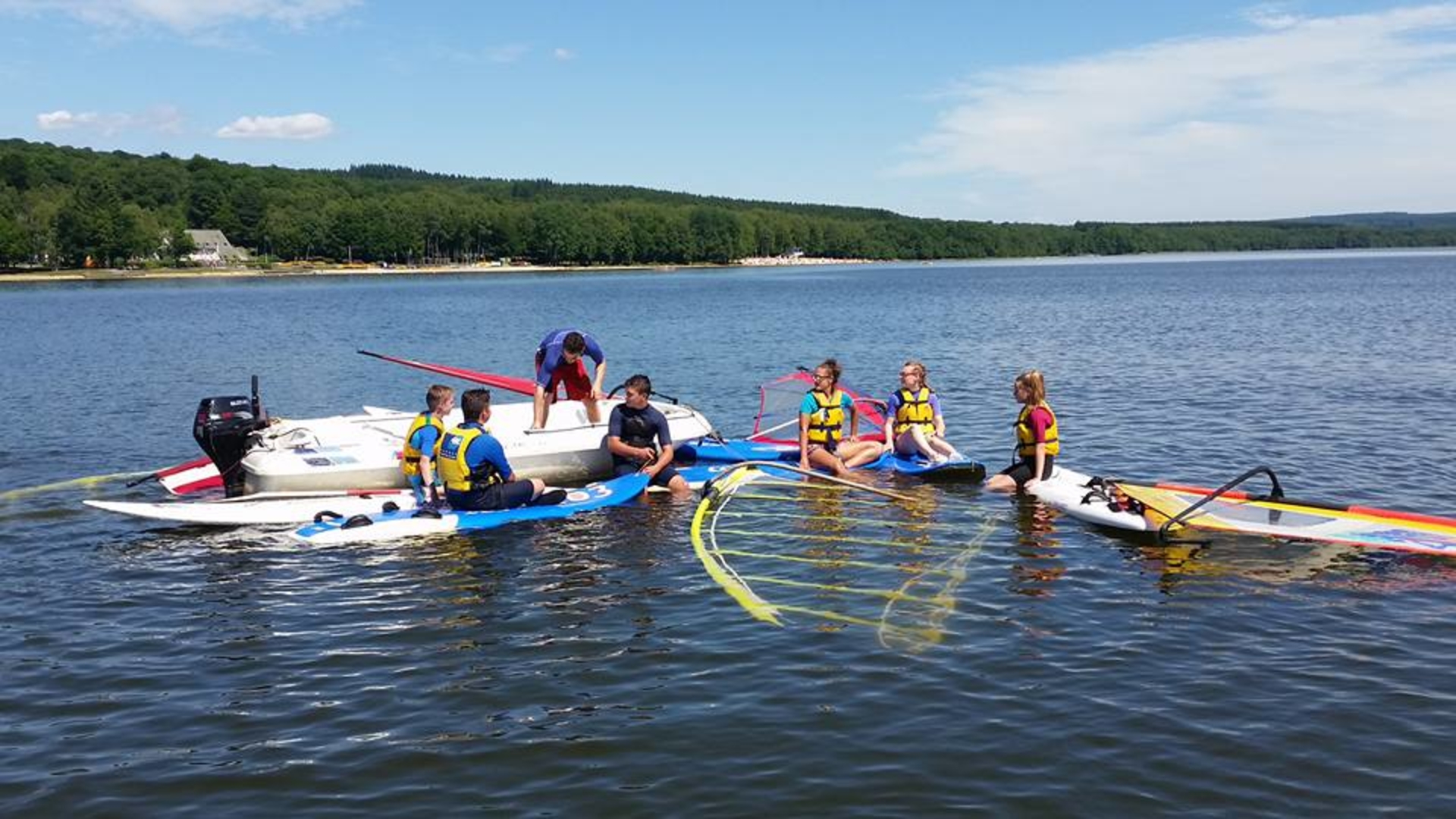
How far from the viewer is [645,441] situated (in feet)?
50.2

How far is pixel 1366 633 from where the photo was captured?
921 centimetres

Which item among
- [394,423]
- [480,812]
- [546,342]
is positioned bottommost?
[480,812]

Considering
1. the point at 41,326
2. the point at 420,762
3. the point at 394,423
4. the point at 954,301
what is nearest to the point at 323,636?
the point at 420,762

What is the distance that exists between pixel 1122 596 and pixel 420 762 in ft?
21.3

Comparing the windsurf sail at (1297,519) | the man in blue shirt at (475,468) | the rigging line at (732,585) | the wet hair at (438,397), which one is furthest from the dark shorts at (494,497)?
the windsurf sail at (1297,519)

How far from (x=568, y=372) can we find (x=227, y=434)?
15.8ft

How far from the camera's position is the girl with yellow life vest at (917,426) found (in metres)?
16.0

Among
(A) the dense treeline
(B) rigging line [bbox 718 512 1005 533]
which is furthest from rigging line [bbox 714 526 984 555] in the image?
(A) the dense treeline

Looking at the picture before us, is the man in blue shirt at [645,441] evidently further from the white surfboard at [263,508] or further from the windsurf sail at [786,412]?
the windsurf sail at [786,412]

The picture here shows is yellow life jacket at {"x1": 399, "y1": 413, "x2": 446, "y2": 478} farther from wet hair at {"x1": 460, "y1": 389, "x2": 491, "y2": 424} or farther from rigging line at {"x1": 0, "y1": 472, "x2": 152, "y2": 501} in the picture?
rigging line at {"x1": 0, "y1": 472, "x2": 152, "y2": 501}

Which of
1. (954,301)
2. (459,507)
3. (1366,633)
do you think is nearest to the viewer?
(1366,633)

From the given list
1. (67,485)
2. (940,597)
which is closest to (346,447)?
(67,485)

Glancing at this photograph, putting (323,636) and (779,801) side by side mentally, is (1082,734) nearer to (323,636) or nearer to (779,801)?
(779,801)

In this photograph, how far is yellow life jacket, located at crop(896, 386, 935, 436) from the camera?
1609 centimetres
